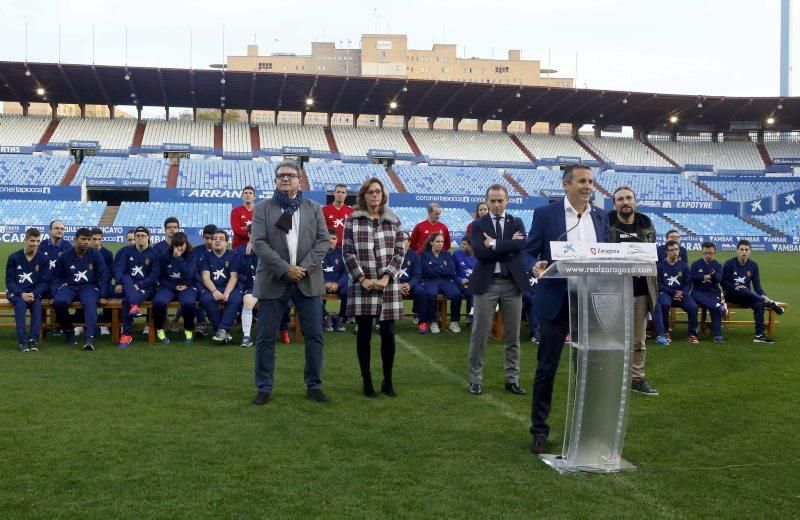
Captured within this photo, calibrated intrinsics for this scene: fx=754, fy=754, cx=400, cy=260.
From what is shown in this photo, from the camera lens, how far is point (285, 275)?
612cm

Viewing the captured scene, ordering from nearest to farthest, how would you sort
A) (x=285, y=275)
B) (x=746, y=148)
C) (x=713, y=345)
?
(x=285, y=275), (x=713, y=345), (x=746, y=148)

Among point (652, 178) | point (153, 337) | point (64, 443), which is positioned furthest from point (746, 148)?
point (64, 443)

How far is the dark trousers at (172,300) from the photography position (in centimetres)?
911

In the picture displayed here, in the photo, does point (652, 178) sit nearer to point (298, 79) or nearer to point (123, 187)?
point (298, 79)

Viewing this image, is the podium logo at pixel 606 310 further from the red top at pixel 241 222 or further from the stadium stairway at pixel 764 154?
the stadium stairway at pixel 764 154

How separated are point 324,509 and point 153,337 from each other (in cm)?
600

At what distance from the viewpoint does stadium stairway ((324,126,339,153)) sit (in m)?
45.7

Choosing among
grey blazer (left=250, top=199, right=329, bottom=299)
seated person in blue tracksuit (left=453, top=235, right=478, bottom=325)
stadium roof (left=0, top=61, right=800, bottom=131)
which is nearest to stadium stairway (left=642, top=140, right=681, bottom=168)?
stadium roof (left=0, top=61, right=800, bottom=131)

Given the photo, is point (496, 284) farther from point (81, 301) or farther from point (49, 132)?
point (49, 132)

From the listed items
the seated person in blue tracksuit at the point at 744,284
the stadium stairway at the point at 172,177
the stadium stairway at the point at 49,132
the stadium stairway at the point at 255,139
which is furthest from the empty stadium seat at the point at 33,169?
the seated person in blue tracksuit at the point at 744,284

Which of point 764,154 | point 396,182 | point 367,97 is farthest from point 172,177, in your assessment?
point 764,154

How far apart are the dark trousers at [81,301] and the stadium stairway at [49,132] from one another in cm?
3725

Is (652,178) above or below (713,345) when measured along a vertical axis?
above

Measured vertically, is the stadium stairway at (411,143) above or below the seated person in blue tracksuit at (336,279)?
above
